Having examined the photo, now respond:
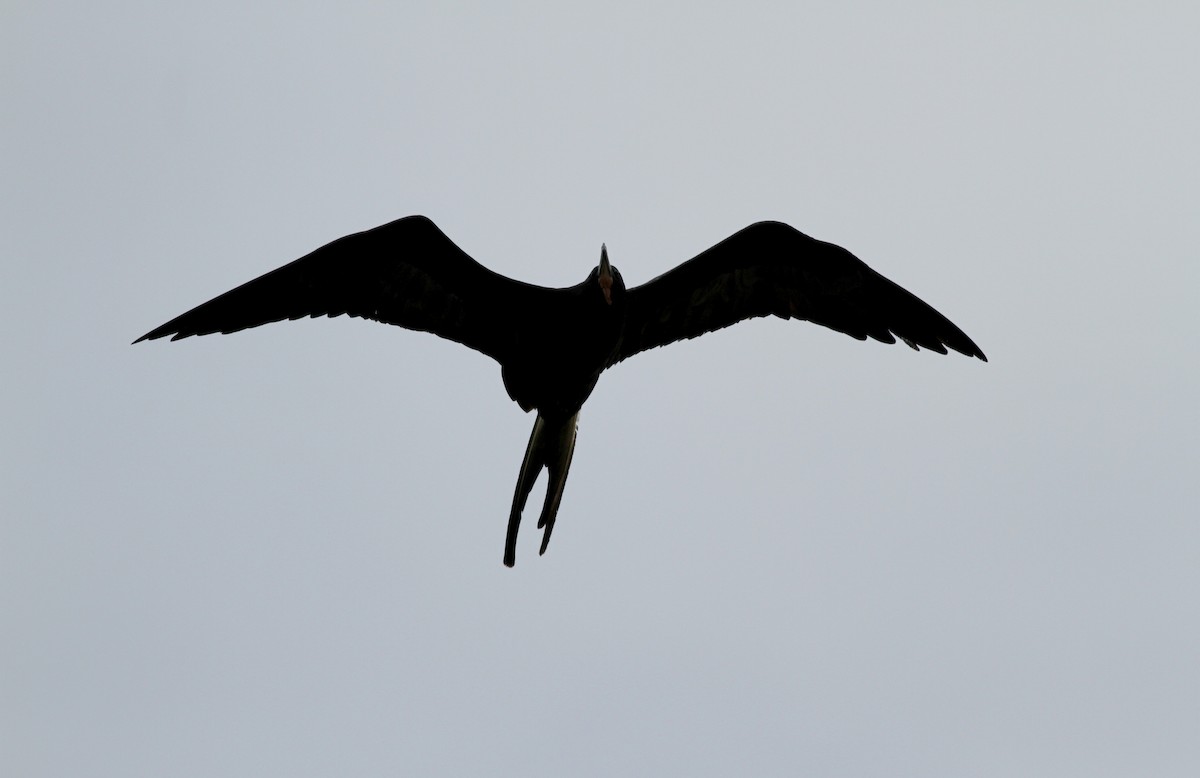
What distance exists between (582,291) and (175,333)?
252 cm

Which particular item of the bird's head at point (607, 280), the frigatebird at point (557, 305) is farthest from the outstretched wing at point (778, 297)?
the bird's head at point (607, 280)

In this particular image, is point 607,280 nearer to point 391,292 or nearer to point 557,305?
point 557,305

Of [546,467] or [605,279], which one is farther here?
[546,467]

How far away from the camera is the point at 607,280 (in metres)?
7.43

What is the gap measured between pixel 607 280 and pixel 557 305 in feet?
1.52

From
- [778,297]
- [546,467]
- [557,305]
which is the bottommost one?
[546,467]

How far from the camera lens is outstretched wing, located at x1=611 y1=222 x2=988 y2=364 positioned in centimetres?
801

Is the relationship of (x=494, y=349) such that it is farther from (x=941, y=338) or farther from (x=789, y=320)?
(x=941, y=338)

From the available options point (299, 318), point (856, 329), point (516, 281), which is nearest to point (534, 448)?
point (516, 281)

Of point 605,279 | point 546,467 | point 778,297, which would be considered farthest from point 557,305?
point 778,297

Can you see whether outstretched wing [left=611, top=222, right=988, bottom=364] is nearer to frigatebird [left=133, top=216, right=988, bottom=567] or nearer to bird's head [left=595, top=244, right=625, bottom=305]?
frigatebird [left=133, top=216, right=988, bottom=567]

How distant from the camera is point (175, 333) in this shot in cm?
723

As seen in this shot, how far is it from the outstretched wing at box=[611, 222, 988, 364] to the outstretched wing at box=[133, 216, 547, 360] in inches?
35.4

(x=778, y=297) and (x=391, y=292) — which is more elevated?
(x=778, y=297)
